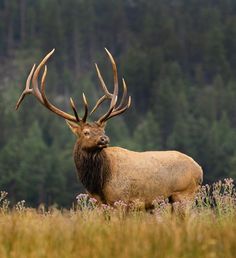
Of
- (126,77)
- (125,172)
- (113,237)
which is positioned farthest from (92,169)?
(126,77)

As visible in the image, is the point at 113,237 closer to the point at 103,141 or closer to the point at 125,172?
the point at 103,141

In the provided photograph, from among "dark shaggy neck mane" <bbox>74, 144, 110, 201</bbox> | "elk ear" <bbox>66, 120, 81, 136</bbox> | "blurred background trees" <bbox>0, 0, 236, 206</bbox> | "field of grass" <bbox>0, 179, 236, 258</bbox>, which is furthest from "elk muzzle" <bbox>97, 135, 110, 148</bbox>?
"blurred background trees" <bbox>0, 0, 236, 206</bbox>

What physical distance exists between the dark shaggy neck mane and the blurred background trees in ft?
285

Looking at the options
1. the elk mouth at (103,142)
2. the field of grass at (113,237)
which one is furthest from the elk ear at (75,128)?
the field of grass at (113,237)

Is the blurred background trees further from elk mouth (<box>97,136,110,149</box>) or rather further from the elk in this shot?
elk mouth (<box>97,136,110,149</box>)

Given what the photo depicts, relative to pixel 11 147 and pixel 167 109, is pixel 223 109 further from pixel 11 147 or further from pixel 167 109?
pixel 11 147

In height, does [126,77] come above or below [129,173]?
above

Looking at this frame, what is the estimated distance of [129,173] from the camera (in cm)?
1345

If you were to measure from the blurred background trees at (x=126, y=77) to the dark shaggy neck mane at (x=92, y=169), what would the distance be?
87.0 meters

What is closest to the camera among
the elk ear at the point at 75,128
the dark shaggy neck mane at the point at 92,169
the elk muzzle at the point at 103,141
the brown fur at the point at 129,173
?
the elk muzzle at the point at 103,141

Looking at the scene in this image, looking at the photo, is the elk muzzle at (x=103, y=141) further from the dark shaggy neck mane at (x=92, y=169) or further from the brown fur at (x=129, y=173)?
the dark shaggy neck mane at (x=92, y=169)

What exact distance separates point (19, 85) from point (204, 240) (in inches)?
5484

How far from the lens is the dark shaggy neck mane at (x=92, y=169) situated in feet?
44.1

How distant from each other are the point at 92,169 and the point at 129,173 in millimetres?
465
